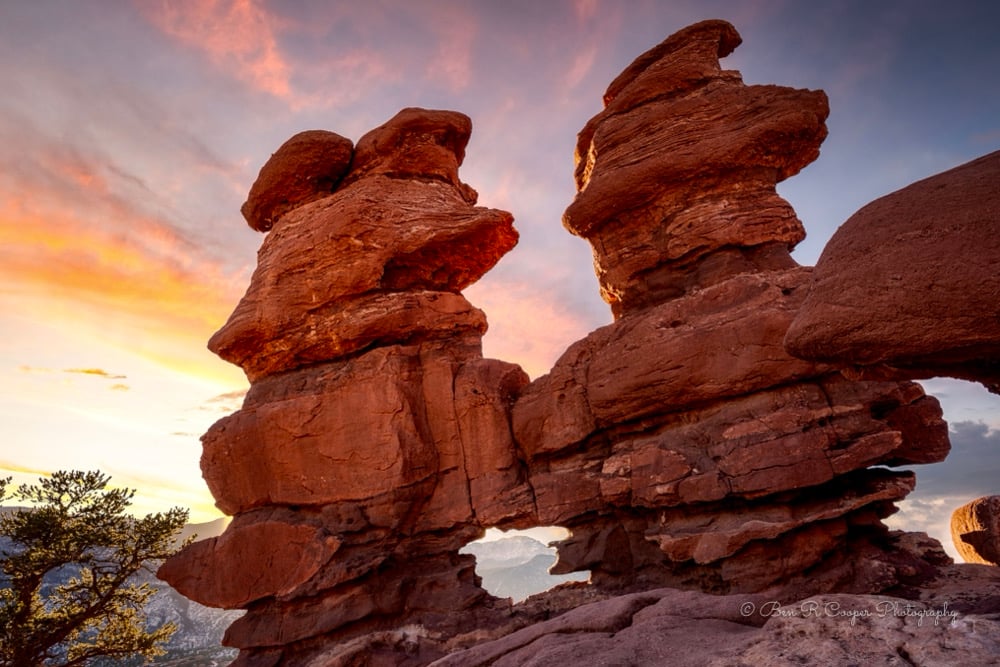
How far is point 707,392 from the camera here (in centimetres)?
1581

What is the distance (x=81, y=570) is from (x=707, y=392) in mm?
28970

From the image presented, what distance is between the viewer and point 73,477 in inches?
927

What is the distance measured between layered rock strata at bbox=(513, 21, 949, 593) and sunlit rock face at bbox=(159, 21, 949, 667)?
79 mm

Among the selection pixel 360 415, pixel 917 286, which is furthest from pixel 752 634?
pixel 360 415

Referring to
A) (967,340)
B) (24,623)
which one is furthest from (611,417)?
(24,623)

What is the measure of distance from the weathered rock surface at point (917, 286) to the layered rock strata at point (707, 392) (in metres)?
6.62

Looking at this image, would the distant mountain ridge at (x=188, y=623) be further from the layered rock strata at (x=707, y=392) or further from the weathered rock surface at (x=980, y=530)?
the weathered rock surface at (x=980, y=530)

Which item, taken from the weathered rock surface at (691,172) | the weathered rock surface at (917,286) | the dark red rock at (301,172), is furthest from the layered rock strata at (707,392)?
the dark red rock at (301,172)

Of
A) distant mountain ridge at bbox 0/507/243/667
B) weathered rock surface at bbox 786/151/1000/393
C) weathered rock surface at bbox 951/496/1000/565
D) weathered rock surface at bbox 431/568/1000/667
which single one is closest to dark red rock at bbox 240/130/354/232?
weathered rock surface at bbox 786/151/1000/393

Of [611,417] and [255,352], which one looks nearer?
[611,417]

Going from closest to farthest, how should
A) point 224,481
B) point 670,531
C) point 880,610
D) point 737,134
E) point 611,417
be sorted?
point 880,610 → point 670,531 → point 611,417 → point 737,134 → point 224,481

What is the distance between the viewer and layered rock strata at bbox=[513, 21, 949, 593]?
13.5 metres

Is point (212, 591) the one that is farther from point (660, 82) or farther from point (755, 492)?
point (660, 82)

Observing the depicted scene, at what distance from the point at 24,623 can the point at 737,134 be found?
34898mm
